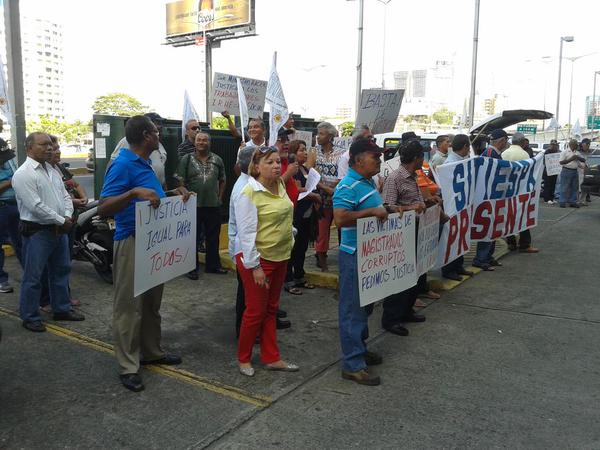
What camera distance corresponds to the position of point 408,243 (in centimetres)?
480

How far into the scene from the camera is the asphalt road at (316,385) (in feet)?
11.0

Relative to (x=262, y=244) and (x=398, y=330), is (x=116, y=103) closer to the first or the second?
(x=398, y=330)

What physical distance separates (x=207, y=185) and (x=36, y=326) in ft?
8.75

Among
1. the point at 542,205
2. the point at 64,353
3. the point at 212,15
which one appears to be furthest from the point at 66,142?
the point at 64,353

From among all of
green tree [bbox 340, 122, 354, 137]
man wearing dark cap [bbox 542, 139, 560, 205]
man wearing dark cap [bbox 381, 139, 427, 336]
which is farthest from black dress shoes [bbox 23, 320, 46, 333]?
green tree [bbox 340, 122, 354, 137]

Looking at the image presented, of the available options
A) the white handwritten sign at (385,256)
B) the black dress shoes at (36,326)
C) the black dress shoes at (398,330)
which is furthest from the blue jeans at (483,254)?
the black dress shoes at (36,326)

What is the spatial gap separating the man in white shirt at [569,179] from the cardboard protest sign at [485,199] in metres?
7.07

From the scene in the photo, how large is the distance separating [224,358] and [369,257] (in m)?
1.41

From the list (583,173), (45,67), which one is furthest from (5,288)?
(45,67)

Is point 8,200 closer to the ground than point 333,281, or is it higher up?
higher up

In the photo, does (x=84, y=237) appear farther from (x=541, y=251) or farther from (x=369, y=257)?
(x=541, y=251)

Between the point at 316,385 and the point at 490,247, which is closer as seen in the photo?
the point at 316,385

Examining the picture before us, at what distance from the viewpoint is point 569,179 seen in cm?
1550

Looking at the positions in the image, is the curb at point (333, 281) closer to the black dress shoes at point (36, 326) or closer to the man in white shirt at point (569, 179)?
the black dress shoes at point (36, 326)
